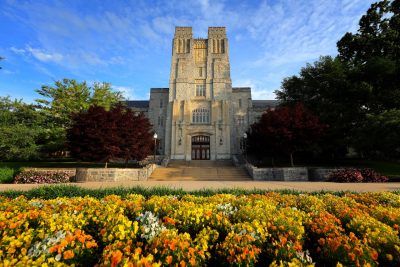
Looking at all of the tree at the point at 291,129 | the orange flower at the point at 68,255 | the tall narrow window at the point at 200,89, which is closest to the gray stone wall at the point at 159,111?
the tall narrow window at the point at 200,89

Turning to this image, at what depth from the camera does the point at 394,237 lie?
3.15m

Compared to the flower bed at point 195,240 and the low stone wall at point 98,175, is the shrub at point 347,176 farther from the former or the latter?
the low stone wall at point 98,175

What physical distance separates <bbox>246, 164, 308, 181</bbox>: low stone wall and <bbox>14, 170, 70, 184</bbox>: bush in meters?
15.9

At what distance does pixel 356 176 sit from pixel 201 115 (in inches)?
1070

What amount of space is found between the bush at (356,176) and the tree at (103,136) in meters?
17.9

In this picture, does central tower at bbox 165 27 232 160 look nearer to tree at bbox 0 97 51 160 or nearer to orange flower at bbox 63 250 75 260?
tree at bbox 0 97 51 160

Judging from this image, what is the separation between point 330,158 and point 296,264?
36.4 m

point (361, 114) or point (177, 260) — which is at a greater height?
point (361, 114)

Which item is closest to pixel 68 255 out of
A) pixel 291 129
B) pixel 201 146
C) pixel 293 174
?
pixel 293 174

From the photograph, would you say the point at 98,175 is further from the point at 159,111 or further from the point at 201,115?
the point at 159,111

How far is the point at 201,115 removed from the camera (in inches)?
1585

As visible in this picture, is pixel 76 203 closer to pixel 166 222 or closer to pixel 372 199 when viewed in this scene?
pixel 166 222

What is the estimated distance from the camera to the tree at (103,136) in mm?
19406

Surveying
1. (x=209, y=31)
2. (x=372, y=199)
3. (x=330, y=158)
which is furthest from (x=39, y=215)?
(x=209, y=31)
